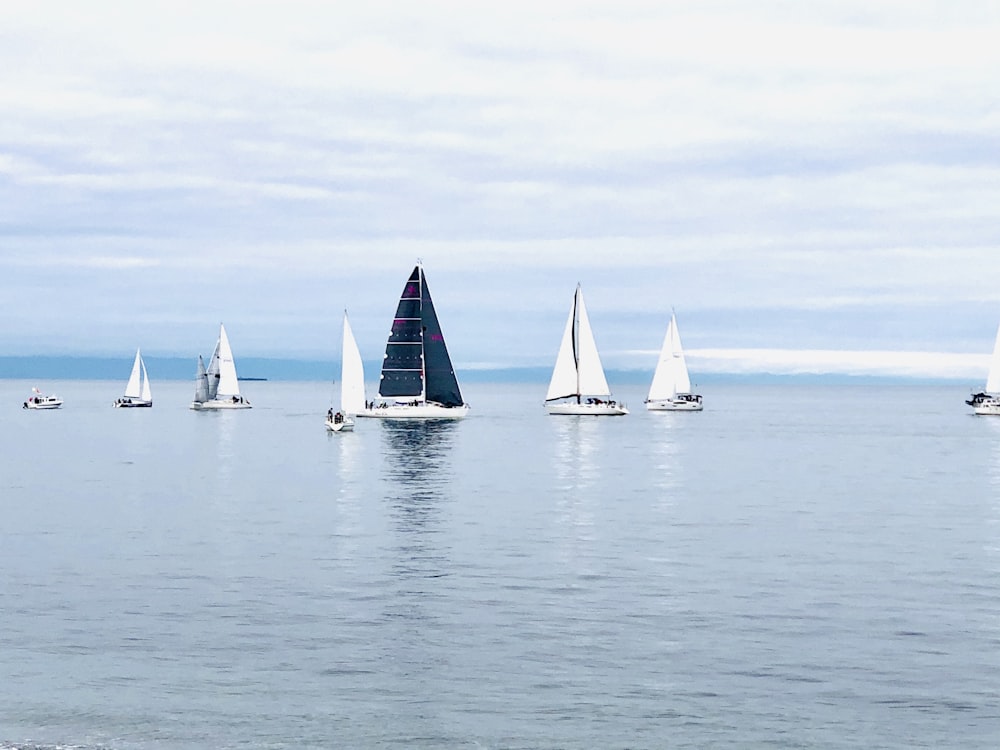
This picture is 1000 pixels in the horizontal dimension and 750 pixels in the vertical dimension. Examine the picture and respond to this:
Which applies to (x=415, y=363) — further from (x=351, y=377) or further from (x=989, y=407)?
(x=989, y=407)

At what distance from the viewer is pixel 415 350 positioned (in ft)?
456

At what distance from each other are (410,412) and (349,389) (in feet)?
22.9

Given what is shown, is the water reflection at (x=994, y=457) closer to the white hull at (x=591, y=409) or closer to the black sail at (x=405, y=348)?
the white hull at (x=591, y=409)

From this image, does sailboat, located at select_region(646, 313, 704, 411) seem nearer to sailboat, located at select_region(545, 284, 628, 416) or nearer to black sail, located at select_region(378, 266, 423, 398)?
sailboat, located at select_region(545, 284, 628, 416)

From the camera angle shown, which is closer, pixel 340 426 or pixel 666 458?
pixel 666 458

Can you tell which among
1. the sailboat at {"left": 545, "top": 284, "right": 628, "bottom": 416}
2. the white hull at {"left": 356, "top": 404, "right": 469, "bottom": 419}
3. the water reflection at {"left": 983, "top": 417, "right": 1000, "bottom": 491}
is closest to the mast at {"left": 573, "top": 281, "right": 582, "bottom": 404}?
the sailboat at {"left": 545, "top": 284, "right": 628, "bottom": 416}

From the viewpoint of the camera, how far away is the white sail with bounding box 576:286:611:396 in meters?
158

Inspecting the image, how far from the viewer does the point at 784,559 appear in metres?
45.9

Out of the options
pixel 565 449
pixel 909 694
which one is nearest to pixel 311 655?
pixel 909 694

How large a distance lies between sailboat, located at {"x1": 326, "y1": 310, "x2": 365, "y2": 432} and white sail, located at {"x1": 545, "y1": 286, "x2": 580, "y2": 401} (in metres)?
25.6

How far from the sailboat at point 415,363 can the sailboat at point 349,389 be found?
4.69 ft

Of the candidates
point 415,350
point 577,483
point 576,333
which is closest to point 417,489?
point 577,483

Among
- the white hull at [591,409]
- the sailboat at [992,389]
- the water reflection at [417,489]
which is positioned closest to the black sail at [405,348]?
the water reflection at [417,489]

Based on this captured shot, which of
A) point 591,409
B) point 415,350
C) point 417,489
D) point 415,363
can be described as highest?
point 415,350
